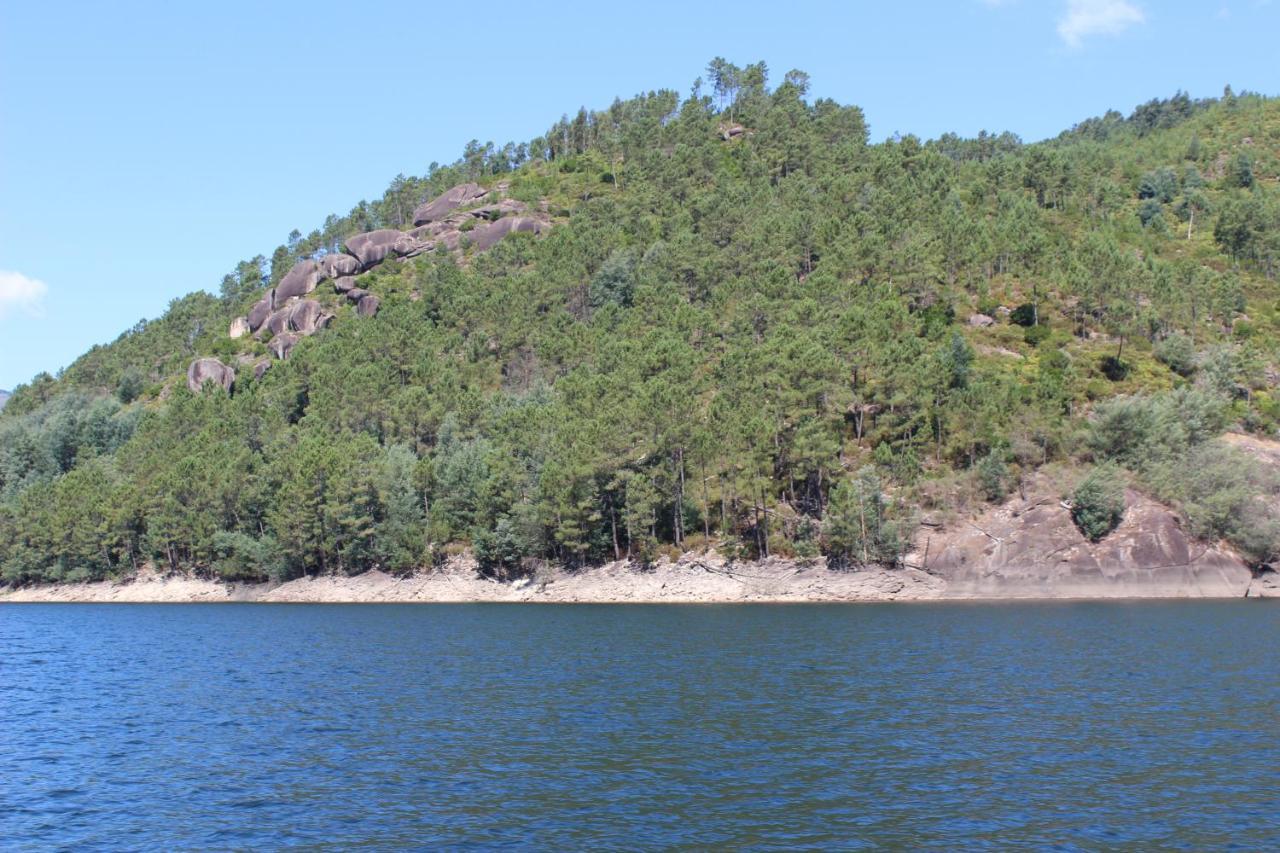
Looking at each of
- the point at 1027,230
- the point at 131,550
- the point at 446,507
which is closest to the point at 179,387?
the point at 131,550

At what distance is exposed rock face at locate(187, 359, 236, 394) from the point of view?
6949 inches

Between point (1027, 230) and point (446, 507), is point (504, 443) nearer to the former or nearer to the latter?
point (446, 507)

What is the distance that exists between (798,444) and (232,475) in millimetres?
69134

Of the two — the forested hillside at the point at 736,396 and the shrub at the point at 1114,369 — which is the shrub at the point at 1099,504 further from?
the shrub at the point at 1114,369

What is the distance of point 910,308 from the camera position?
129 m

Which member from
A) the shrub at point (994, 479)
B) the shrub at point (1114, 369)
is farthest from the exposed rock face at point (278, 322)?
the shrub at point (1114, 369)

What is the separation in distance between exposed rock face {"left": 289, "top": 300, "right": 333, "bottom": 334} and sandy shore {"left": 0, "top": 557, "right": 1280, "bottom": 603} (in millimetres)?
79367

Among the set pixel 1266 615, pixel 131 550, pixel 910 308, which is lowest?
pixel 1266 615

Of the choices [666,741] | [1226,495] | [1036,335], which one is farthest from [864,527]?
[666,741]

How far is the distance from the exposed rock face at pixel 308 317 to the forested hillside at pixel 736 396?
12690 millimetres

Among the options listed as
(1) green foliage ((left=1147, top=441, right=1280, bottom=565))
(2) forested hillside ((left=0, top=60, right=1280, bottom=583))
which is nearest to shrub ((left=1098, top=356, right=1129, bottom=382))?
(2) forested hillside ((left=0, top=60, right=1280, bottom=583))

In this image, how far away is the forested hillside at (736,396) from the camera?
94.9m

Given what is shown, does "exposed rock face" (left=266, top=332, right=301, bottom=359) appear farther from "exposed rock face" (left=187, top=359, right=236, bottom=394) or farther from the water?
the water

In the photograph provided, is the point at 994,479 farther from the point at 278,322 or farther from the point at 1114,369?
the point at 278,322
